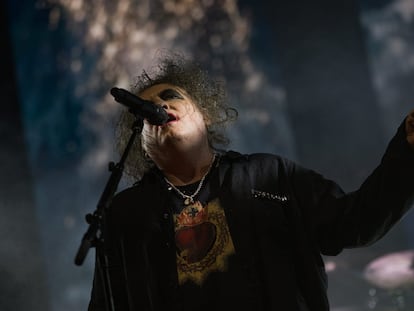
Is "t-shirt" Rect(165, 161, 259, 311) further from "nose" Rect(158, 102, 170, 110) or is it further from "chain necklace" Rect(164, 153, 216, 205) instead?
"nose" Rect(158, 102, 170, 110)

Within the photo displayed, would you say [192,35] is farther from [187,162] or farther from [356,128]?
[187,162]

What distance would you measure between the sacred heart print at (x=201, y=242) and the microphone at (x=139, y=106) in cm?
32

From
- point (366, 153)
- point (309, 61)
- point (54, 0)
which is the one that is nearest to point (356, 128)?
point (366, 153)

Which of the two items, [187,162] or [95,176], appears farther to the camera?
[95,176]

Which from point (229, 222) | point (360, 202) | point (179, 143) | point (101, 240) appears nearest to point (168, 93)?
point (179, 143)

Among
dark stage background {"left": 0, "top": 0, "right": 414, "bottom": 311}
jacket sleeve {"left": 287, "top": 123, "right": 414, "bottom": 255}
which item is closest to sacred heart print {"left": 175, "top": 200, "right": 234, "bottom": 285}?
jacket sleeve {"left": 287, "top": 123, "right": 414, "bottom": 255}

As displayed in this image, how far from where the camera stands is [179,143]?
198 cm

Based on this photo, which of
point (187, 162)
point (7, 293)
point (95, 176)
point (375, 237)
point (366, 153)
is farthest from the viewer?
point (95, 176)

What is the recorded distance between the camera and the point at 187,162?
Result: 6.58 ft

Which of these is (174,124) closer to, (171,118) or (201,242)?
(171,118)

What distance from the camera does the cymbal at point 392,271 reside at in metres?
2.95

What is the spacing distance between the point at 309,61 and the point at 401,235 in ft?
3.48

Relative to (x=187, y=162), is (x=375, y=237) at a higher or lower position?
lower

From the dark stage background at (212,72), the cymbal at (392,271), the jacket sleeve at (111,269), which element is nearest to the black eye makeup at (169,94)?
the jacket sleeve at (111,269)
